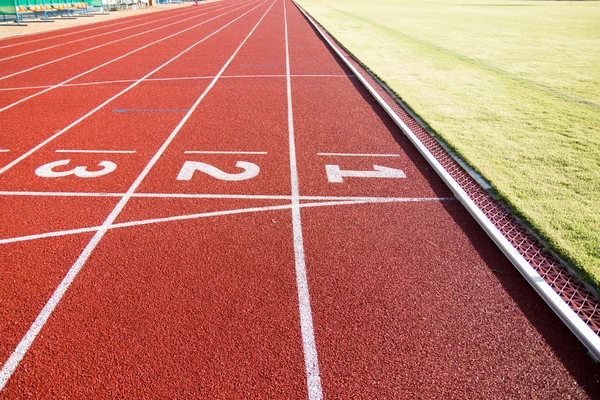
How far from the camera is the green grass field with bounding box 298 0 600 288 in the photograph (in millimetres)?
5234

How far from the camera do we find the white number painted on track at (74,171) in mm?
6195

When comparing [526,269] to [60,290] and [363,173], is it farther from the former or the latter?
[60,290]

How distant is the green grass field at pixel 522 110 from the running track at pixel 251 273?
823 mm

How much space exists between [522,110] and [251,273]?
24.5ft

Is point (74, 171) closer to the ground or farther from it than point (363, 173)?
farther from it

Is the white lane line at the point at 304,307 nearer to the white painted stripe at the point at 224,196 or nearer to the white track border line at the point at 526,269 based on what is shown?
the white painted stripe at the point at 224,196

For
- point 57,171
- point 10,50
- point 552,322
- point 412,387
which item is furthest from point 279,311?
point 10,50

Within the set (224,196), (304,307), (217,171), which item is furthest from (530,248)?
(217,171)

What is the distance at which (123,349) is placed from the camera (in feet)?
11.1

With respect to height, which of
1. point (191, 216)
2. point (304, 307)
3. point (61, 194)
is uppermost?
point (61, 194)

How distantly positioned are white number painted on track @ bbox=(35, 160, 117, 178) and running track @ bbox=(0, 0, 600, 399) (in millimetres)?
52

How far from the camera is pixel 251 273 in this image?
4.25 metres

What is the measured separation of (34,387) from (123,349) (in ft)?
1.90

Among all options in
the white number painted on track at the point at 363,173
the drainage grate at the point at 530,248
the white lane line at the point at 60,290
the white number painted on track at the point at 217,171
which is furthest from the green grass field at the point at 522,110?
the white lane line at the point at 60,290
